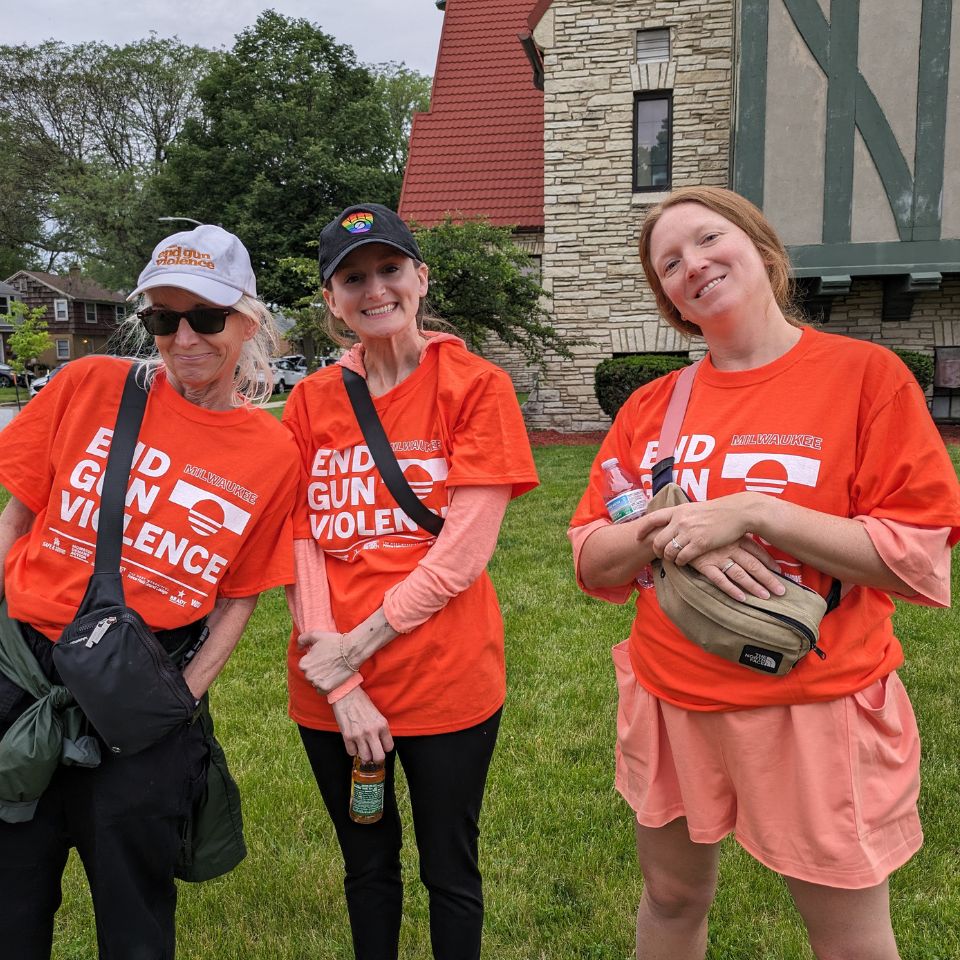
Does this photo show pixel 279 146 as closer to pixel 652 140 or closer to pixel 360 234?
pixel 652 140

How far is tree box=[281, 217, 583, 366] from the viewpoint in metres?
11.5

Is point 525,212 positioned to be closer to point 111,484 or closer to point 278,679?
point 278,679

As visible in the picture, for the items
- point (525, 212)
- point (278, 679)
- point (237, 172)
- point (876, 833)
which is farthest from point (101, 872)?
point (237, 172)

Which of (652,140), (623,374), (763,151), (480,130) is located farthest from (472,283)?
(480,130)

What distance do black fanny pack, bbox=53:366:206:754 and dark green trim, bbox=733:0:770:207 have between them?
11.6 meters

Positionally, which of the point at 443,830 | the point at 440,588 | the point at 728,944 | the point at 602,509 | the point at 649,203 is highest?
the point at 649,203

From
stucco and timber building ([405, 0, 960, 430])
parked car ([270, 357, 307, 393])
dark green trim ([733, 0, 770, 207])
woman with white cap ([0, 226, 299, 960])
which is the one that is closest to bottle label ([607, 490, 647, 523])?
woman with white cap ([0, 226, 299, 960])

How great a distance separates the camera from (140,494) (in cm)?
188

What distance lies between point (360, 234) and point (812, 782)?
165 centimetres

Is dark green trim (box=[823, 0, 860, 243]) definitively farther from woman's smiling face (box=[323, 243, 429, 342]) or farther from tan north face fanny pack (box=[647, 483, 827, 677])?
tan north face fanny pack (box=[647, 483, 827, 677])

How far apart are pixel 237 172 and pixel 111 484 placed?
29.1 meters

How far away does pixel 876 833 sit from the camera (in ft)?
5.47

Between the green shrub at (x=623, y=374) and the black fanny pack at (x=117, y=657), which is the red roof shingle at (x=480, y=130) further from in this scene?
the black fanny pack at (x=117, y=657)

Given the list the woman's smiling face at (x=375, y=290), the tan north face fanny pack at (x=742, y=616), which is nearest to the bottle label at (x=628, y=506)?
the tan north face fanny pack at (x=742, y=616)
